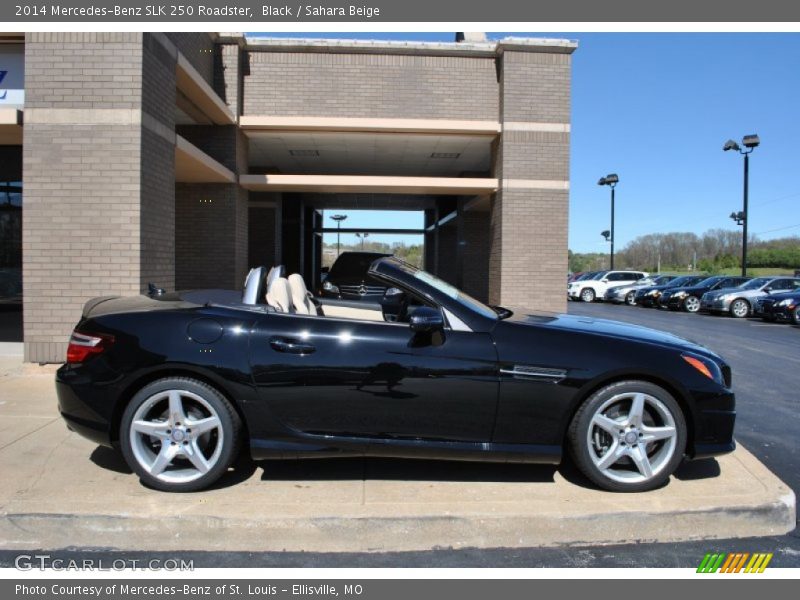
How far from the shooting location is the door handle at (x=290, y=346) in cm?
371

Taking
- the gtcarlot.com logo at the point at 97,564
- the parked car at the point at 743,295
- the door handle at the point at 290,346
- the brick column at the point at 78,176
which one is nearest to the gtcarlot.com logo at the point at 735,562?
the door handle at the point at 290,346

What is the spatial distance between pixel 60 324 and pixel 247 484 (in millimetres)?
4427

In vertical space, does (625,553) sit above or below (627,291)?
below

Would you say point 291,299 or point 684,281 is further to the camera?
point 684,281

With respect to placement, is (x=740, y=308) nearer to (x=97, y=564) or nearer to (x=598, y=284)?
(x=598, y=284)

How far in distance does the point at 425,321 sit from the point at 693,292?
21.9 meters

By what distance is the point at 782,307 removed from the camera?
17578 millimetres

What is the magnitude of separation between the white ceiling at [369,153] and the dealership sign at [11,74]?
4917 millimetres

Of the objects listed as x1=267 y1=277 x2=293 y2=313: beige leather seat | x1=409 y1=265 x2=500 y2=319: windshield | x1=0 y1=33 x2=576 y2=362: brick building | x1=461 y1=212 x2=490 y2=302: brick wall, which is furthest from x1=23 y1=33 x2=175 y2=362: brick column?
x1=461 y1=212 x2=490 y2=302: brick wall

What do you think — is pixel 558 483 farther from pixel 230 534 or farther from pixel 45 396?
pixel 45 396

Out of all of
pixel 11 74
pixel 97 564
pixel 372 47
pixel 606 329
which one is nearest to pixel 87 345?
pixel 97 564

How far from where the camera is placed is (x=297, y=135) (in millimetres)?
12594

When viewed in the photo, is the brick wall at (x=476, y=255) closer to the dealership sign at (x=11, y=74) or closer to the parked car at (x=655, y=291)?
the parked car at (x=655, y=291)

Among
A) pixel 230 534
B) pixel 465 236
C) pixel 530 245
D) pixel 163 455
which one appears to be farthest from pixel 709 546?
pixel 465 236
